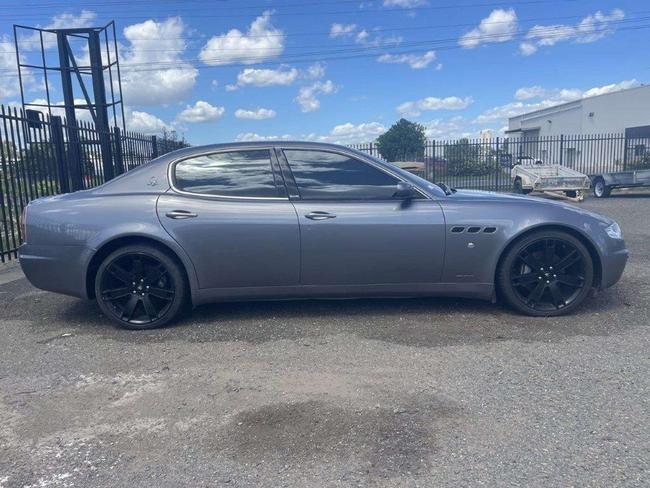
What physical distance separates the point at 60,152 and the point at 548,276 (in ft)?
23.7

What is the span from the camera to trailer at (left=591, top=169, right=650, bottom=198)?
1670 cm

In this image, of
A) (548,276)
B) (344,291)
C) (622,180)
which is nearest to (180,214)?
(344,291)

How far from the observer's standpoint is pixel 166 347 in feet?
13.1

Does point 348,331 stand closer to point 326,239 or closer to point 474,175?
point 326,239

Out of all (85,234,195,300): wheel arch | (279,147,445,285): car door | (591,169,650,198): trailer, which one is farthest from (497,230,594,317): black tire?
(591,169,650,198): trailer

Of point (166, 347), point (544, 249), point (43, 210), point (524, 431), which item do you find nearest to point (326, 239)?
point (166, 347)

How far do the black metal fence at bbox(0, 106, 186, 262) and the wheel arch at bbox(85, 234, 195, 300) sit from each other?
2.57 m

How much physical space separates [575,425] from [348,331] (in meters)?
1.85

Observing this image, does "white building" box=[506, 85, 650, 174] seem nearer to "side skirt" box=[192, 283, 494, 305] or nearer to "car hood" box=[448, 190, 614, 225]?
"car hood" box=[448, 190, 614, 225]

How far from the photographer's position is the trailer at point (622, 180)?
54.8 feet

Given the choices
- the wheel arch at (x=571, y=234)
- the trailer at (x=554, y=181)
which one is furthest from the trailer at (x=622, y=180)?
the wheel arch at (x=571, y=234)

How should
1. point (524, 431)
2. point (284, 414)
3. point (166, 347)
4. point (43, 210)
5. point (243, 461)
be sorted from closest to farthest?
point (243, 461)
point (524, 431)
point (284, 414)
point (166, 347)
point (43, 210)

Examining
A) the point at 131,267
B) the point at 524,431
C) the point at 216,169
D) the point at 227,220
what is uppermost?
the point at 216,169

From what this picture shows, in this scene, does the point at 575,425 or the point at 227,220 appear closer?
the point at 575,425
